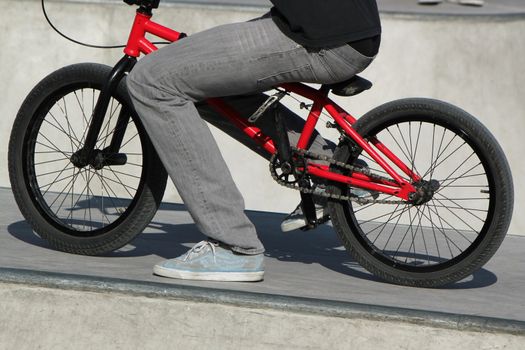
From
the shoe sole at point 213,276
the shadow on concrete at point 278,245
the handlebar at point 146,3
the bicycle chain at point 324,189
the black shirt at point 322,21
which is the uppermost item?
the handlebar at point 146,3

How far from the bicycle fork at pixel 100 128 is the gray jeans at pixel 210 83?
381mm

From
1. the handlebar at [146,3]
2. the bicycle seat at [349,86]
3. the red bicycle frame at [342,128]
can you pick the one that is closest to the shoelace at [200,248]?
the red bicycle frame at [342,128]

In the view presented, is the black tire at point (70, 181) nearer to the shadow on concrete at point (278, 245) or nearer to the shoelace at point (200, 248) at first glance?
the shadow on concrete at point (278, 245)

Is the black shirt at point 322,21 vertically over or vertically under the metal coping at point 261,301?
over

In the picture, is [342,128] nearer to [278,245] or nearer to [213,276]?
[213,276]

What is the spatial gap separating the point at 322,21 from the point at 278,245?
4.91 feet

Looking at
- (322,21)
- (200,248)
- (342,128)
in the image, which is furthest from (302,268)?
(322,21)

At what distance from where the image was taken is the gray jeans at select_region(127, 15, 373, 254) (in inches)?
161

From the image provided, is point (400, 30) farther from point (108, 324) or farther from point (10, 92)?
point (108, 324)

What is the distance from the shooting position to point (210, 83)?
4129 millimetres

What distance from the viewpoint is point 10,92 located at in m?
7.95

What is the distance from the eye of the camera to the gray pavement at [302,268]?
4.04m

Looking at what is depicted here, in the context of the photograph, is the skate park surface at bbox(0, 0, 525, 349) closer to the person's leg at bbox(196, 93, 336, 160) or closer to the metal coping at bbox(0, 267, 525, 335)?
the metal coping at bbox(0, 267, 525, 335)

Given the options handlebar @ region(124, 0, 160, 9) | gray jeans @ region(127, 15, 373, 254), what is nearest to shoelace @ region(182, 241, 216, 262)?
gray jeans @ region(127, 15, 373, 254)
